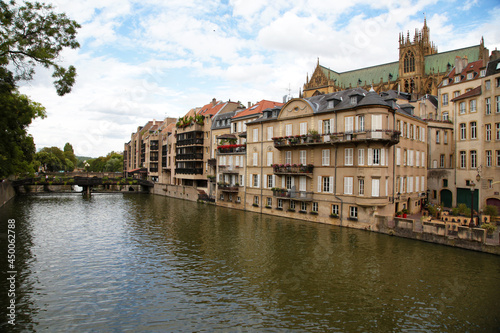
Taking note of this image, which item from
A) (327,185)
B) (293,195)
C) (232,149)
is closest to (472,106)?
(327,185)

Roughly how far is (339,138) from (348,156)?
230 cm

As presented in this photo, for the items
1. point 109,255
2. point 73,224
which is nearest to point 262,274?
point 109,255

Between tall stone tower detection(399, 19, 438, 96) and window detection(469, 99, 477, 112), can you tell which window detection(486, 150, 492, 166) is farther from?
tall stone tower detection(399, 19, 438, 96)

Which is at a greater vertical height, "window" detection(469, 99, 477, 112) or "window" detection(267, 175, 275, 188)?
"window" detection(469, 99, 477, 112)

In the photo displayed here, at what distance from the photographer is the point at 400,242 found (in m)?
29.0

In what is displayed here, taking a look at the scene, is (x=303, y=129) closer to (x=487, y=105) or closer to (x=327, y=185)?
Result: (x=327, y=185)

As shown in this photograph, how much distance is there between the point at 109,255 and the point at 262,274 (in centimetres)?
1344

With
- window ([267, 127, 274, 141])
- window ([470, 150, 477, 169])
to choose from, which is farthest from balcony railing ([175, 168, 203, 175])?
window ([470, 150, 477, 169])

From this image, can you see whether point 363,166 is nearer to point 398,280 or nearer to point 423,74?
point 398,280

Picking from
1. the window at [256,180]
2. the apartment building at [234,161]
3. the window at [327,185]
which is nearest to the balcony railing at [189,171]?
the apartment building at [234,161]

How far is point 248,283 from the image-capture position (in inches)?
783

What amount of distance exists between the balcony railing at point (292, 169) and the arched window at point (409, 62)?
71.3 metres

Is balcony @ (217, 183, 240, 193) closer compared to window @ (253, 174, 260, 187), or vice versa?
window @ (253, 174, 260, 187)

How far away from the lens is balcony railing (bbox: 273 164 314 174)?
39.2 m
